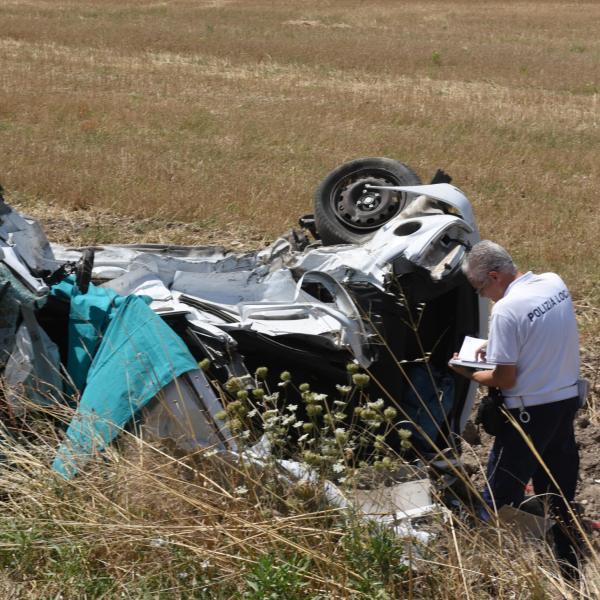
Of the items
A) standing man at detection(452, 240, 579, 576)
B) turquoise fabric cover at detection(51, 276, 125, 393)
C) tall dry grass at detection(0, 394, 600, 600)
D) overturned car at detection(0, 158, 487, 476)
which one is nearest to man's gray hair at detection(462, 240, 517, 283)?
standing man at detection(452, 240, 579, 576)

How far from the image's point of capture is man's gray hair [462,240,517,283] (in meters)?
4.70

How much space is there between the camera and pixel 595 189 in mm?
12797

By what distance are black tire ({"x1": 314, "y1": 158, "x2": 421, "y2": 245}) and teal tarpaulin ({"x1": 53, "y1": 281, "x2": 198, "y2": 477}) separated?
2.08 metres

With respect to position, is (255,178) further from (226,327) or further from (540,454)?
(540,454)

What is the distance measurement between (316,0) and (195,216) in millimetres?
42624

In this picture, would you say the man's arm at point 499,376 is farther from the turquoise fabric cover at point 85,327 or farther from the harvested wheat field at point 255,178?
the turquoise fabric cover at point 85,327

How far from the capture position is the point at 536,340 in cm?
466

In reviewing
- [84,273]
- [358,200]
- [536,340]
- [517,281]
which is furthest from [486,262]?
[358,200]

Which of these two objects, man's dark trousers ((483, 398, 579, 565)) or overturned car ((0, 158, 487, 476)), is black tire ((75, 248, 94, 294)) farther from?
man's dark trousers ((483, 398, 579, 565))

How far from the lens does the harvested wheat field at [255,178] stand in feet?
12.2

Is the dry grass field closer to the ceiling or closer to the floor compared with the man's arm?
closer to the floor

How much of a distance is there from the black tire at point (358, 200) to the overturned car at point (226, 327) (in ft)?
1.73

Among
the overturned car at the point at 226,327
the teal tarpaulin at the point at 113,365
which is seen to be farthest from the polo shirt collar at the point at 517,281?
the teal tarpaulin at the point at 113,365

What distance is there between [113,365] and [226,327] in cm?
67
